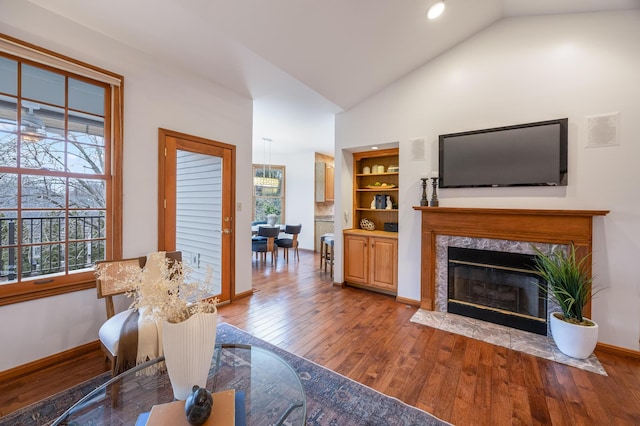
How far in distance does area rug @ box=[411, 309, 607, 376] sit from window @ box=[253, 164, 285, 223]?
5.39 meters

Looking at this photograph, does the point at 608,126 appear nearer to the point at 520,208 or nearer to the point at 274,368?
the point at 520,208

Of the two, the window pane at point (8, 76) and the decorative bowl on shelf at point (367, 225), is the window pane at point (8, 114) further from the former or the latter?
the decorative bowl on shelf at point (367, 225)

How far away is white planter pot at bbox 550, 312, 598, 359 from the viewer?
7.42 feet

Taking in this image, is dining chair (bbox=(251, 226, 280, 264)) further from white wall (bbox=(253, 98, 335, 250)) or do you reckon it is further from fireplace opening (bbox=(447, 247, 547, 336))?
fireplace opening (bbox=(447, 247, 547, 336))

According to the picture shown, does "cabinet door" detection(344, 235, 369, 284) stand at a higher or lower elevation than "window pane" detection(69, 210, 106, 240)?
lower

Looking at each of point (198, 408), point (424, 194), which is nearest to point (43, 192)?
point (198, 408)

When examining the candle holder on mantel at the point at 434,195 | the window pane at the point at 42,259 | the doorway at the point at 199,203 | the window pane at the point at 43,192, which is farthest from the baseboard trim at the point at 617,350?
the window pane at the point at 43,192

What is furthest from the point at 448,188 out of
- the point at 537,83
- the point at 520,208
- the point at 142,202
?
the point at 142,202

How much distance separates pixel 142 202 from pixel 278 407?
7.95 feet

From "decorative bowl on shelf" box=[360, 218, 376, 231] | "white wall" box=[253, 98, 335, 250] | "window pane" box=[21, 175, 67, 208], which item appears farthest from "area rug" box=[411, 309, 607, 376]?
"window pane" box=[21, 175, 67, 208]

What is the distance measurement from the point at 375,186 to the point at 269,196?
4118 millimetres

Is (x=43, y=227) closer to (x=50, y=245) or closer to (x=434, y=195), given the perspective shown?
(x=50, y=245)

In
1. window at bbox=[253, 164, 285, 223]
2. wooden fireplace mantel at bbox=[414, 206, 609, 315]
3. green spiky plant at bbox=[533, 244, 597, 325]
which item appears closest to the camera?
green spiky plant at bbox=[533, 244, 597, 325]

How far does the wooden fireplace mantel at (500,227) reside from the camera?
98.8 inches
